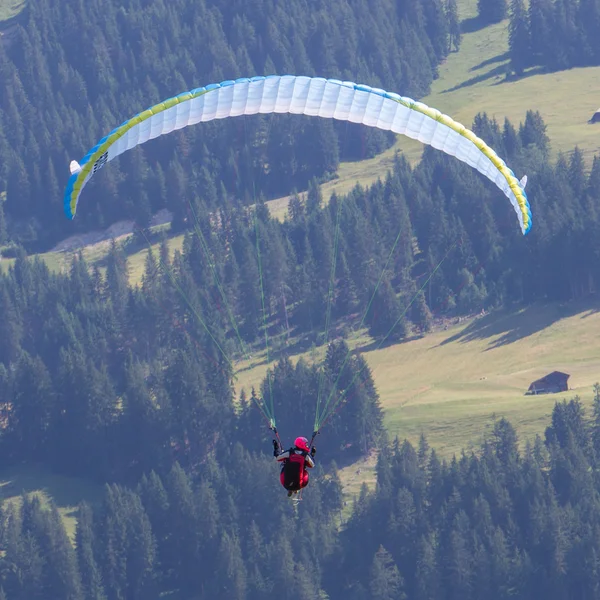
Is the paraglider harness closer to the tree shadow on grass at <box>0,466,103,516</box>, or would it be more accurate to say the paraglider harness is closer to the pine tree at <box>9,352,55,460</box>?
the tree shadow on grass at <box>0,466,103,516</box>

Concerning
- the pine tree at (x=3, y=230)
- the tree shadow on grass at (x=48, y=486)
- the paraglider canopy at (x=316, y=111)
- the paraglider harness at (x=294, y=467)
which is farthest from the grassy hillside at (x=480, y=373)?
the paraglider harness at (x=294, y=467)

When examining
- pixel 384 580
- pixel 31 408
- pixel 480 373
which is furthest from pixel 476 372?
pixel 31 408

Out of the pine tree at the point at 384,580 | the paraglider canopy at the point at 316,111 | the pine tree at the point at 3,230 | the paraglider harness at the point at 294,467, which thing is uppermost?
the paraglider canopy at the point at 316,111

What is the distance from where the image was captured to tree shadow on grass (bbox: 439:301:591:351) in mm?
136750

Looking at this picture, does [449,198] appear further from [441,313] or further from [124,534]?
[124,534]

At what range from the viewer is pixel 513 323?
139250 mm

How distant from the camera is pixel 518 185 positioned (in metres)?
54.7

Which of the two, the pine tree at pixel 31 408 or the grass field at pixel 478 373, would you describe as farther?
the pine tree at pixel 31 408

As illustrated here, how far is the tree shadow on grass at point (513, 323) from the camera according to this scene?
449 ft

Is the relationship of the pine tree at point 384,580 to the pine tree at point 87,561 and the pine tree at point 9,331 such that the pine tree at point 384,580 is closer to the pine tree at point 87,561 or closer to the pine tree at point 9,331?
the pine tree at point 87,561

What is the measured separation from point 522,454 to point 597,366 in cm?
1282

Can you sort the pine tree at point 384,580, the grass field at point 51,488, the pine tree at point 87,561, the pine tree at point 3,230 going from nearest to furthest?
1. the pine tree at point 384,580
2. the pine tree at point 87,561
3. the grass field at point 51,488
4. the pine tree at point 3,230

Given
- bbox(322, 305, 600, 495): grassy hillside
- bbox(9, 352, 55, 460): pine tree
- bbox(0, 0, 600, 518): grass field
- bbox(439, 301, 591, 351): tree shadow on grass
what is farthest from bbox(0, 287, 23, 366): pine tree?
bbox(439, 301, 591, 351): tree shadow on grass

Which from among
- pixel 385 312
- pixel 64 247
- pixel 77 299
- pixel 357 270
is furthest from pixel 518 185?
pixel 64 247
